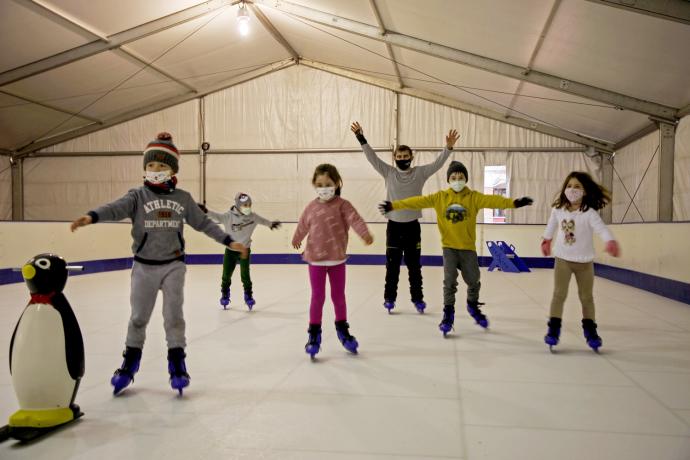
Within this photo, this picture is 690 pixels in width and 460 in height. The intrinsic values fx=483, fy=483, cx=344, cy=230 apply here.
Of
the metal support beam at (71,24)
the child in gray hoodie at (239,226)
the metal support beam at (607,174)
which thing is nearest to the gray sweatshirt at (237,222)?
the child in gray hoodie at (239,226)

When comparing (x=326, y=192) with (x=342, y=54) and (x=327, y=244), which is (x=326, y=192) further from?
(x=342, y=54)

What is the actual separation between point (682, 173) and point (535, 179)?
4206 mm

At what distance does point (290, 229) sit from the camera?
39.1 feet

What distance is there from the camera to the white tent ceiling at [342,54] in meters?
6.20

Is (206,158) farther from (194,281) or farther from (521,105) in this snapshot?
(521,105)

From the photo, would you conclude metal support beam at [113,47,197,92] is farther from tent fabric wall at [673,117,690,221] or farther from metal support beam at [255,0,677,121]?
tent fabric wall at [673,117,690,221]

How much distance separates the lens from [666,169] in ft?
25.5

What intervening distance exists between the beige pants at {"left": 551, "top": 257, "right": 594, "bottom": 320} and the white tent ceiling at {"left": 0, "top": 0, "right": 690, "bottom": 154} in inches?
127

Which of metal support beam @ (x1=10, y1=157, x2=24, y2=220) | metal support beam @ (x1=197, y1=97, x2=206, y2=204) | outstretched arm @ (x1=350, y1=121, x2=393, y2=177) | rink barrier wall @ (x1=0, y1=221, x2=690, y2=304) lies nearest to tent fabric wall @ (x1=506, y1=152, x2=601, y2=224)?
rink barrier wall @ (x1=0, y1=221, x2=690, y2=304)

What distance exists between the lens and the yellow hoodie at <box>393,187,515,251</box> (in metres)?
3.89

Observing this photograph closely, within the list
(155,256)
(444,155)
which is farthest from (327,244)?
(444,155)

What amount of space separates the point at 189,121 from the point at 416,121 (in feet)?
19.5

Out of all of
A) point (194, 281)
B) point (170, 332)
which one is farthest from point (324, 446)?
point (194, 281)

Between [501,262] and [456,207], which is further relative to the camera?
[501,262]
